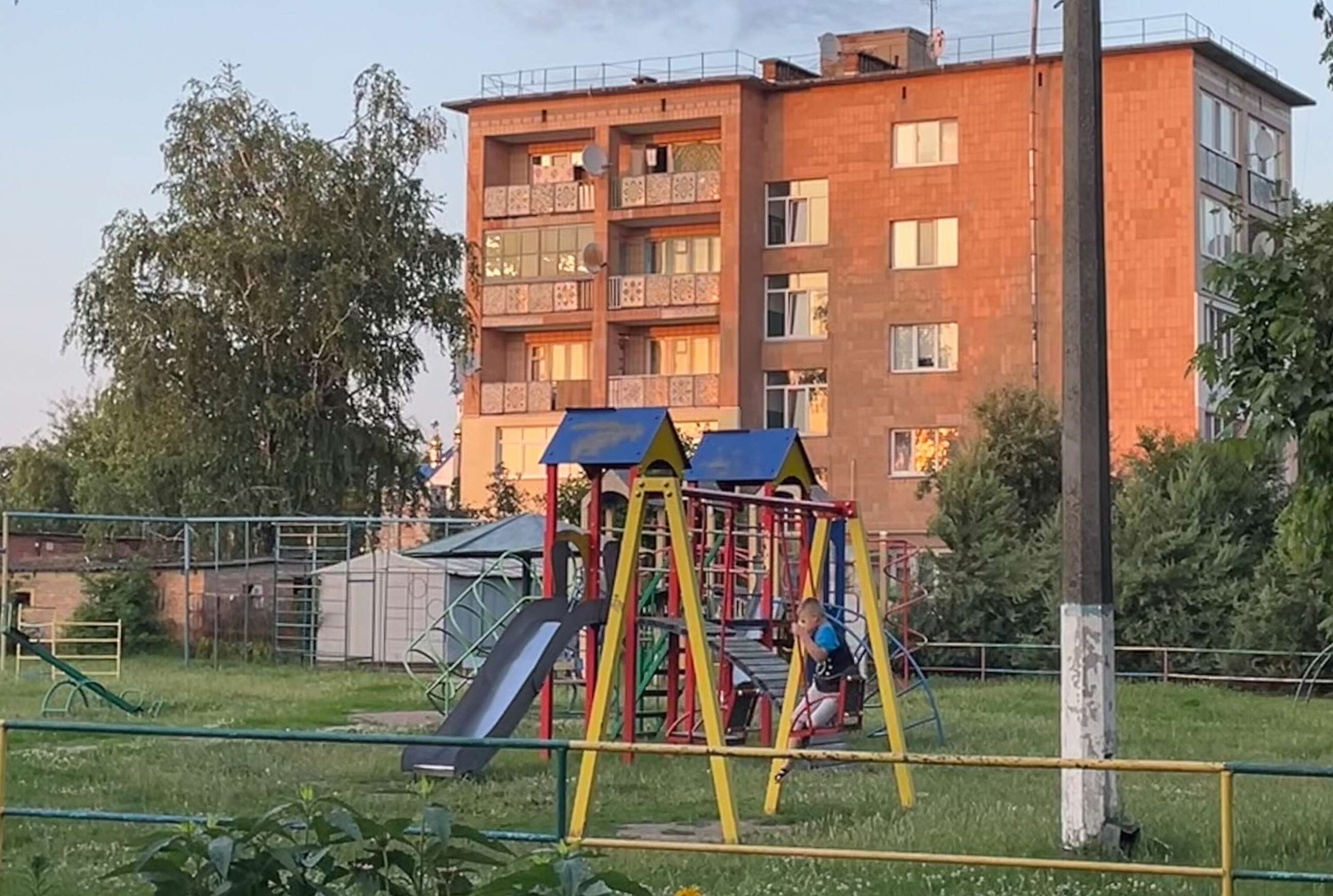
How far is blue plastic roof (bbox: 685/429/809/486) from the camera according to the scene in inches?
818

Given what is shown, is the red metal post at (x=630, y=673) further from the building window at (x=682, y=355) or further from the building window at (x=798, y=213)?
the building window at (x=682, y=355)

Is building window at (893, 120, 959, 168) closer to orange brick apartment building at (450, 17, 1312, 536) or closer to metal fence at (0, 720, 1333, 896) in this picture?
orange brick apartment building at (450, 17, 1312, 536)

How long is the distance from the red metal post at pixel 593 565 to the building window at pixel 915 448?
29.8 meters

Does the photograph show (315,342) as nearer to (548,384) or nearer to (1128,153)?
(548,384)

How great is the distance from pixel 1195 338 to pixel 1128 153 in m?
4.44

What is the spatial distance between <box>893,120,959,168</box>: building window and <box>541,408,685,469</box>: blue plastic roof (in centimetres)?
3166

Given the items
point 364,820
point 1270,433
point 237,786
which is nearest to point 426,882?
point 364,820

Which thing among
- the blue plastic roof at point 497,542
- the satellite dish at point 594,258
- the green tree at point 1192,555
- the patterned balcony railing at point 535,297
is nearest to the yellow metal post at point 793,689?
the blue plastic roof at point 497,542

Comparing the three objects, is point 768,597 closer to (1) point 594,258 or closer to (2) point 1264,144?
(1) point 594,258

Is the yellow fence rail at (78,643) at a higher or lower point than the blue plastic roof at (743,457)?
lower

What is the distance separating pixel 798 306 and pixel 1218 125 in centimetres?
1049

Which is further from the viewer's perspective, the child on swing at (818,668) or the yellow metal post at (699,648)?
the child on swing at (818,668)

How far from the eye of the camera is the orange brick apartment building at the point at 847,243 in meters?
45.9

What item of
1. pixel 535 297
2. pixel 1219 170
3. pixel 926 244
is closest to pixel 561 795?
pixel 926 244
